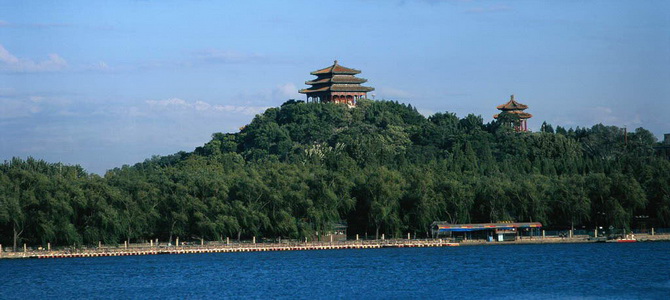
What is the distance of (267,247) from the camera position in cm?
8681

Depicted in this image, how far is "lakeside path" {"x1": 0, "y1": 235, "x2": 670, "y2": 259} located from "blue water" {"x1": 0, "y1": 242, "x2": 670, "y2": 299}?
0.75m

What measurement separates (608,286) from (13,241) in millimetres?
44277

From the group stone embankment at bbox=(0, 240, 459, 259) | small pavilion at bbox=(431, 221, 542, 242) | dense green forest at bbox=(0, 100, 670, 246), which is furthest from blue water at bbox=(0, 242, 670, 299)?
small pavilion at bbox=(431, 221, 542, 242)

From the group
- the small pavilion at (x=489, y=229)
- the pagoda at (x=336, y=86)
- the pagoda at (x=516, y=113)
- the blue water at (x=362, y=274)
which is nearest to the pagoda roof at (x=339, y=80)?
the pagoda at (x=336, y=86)

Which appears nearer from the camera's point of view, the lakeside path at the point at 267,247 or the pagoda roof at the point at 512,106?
the lakeside path at the point at 267,247

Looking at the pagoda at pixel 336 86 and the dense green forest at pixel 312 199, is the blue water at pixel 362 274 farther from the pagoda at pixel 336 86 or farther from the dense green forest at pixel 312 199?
the pagoda at pixel 336 86

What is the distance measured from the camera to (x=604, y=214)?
9269 centimetres

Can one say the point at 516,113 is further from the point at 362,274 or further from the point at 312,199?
the point at 362,274

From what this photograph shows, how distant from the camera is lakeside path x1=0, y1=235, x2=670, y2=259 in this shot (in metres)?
79.9

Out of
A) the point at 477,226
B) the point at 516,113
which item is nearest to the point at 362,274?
the point at 477,226

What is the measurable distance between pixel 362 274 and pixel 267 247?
20.7 meters

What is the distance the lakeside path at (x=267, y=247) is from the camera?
79938 millimetres

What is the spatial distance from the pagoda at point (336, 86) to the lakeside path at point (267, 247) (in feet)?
216

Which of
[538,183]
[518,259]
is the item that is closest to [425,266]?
[518,259]
